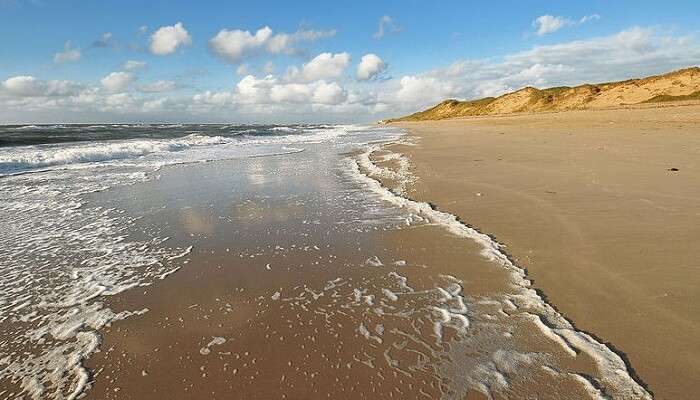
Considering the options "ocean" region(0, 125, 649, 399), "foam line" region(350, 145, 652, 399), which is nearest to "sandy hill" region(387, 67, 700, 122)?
"foam line" region(350, 145, 652, 399)

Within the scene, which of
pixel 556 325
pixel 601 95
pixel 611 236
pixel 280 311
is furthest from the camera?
pixel 601 95

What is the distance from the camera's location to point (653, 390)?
8.51 feet

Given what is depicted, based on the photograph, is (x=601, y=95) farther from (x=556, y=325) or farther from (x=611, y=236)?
(x=556, y=325)

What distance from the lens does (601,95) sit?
53.7 meters

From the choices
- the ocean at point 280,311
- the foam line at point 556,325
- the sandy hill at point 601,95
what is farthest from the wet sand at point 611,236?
the sandy hill at point 601,95

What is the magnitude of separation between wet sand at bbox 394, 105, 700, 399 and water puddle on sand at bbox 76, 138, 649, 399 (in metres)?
0.30

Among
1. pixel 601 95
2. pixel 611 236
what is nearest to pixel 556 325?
pixel 611 236

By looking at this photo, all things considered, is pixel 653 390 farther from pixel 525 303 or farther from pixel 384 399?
pixel 384 399

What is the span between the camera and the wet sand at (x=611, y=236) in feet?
10.3

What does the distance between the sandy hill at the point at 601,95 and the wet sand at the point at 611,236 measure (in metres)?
42.3

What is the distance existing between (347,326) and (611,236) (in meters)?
3.92

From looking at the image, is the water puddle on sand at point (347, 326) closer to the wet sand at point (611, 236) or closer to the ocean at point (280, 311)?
the ocean at point (280, 311)

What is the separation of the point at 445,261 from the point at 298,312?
6.58 feet

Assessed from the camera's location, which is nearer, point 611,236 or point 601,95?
point 611,236
